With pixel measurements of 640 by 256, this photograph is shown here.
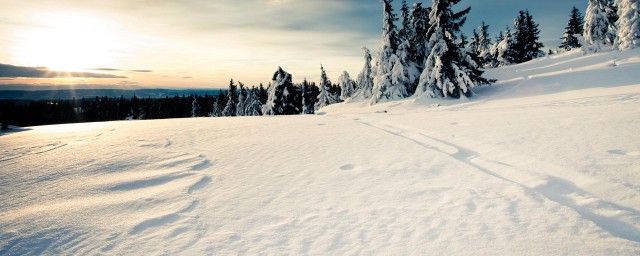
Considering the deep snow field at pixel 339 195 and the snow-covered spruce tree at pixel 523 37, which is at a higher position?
the snow-covered spruce tree at pixel 523 37

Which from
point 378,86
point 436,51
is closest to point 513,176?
point 436,51

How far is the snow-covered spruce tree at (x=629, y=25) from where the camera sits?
27.1 metres

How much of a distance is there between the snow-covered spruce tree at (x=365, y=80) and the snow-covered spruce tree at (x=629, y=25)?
87.4ft

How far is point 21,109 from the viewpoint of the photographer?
89.4 metres

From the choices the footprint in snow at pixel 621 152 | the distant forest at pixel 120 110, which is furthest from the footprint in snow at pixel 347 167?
the distant forest at pixel 120 110

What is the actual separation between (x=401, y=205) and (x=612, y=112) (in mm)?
9487

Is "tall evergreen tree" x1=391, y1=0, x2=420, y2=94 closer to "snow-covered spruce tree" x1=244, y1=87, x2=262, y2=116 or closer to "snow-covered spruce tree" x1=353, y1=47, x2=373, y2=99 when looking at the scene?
"snow-covered spruce tree" x1=353, y1=47, x2=373, y2=99

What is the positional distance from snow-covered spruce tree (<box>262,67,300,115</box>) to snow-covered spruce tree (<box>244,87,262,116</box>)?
692 inches

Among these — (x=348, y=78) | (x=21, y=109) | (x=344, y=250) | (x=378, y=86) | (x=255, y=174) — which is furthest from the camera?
(x=21, y=109)

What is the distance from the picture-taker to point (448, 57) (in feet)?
75.7

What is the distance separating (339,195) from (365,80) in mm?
40912

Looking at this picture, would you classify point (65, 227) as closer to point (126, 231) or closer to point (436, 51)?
point (126, 231)

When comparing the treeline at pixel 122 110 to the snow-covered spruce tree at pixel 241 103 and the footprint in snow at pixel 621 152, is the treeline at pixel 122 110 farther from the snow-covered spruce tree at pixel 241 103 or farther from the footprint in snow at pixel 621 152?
the footprint in snow at pixel 621 152

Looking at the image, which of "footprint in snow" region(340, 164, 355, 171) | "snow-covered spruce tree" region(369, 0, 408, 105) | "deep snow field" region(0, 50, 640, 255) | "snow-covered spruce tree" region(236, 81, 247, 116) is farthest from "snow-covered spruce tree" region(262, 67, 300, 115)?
"footprint in snow" region(340, 164, 355, 171)
